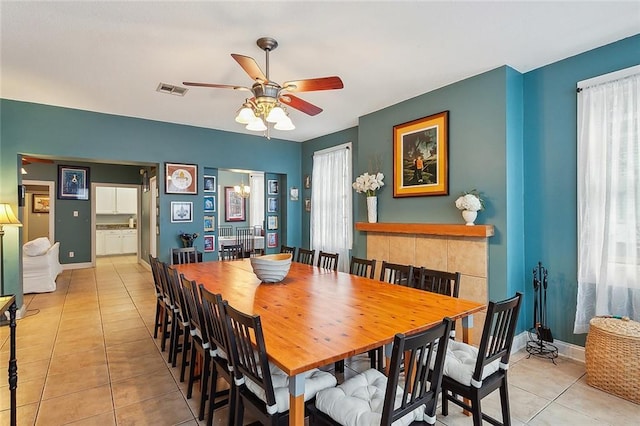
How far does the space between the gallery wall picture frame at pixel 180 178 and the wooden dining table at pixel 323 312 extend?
257cm

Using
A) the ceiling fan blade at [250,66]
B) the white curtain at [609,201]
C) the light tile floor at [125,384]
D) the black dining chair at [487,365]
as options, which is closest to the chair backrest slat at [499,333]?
the black dining chair at [487,365]

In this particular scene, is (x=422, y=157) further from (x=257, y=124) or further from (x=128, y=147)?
(x=128, y=147)

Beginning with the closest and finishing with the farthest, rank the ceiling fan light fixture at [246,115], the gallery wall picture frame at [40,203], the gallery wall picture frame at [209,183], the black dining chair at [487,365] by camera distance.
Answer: the black dining chair at [487,365] → the ceiling fan light fixture at [246,115] → the gallery wall picture frame at [209,183] → the gallery wall picture frame at [40,203]

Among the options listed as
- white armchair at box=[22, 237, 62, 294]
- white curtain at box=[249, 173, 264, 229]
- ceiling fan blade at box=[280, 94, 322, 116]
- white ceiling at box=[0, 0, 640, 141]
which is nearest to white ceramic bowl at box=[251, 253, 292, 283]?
ceiling fan blade at box=[280, 94, 322, 116]

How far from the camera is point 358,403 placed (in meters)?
1.47

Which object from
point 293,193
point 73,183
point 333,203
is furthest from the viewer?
point 73,183

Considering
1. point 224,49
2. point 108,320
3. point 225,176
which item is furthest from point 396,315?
point 225,176

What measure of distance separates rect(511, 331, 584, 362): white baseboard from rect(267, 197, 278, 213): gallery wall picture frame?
465 centimetres

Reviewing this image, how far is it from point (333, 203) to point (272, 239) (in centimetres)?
163

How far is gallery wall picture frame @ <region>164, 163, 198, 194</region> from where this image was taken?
5.16 metres

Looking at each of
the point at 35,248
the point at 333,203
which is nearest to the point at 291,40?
the point at 333,203

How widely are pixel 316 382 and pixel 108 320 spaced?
3647 mm

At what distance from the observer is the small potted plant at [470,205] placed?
326cm

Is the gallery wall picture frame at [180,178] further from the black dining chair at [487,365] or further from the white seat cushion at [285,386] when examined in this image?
the black dining chair at [487,365]
